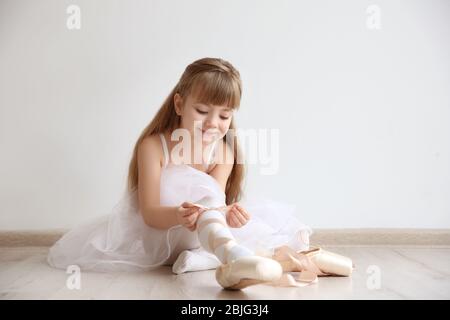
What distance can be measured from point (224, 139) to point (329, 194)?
0.47m

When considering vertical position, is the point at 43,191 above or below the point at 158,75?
below

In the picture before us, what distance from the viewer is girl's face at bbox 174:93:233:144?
58.6 inches

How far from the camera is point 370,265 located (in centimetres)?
151

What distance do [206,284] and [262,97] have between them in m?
0.83

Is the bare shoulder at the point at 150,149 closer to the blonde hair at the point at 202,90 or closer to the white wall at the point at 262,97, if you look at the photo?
the blonde hair at the point at 202,90

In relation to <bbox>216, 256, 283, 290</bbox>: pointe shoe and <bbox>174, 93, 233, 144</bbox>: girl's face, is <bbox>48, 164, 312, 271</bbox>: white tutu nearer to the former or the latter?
<bbox>174, 93, 233, 144</bbox>: girl's face

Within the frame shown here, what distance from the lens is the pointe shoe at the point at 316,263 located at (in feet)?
4.38

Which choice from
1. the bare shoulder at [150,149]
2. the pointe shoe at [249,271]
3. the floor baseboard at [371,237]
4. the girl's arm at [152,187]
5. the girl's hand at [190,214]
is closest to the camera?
the pointe shoe at [249,271]

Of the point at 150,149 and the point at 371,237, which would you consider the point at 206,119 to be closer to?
the point at 150,149

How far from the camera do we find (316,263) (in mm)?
1340

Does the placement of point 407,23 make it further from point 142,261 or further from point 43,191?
point 43,191

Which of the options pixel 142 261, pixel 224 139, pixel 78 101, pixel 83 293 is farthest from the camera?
pixel 78 101

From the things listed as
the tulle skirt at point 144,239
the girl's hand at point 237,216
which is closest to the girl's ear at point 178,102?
the tulle skirt at point 144,239

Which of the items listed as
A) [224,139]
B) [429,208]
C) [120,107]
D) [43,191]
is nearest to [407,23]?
[429,208]
